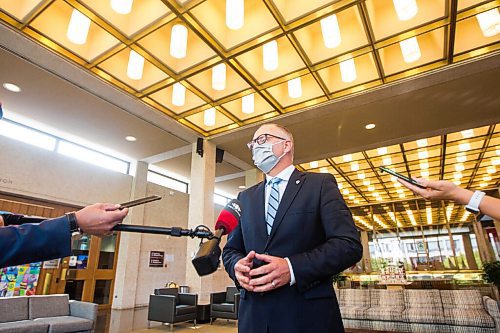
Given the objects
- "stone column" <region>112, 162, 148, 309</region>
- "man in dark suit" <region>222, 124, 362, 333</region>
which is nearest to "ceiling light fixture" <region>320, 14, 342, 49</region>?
"man in dark suit" <region>222, 124, 362, 333</region>

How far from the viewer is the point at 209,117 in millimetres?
6297

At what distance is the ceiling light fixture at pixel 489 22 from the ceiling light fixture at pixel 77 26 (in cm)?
→ 520

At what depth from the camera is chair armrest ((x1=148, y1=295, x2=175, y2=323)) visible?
5.62 m

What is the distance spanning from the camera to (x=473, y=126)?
648 cm

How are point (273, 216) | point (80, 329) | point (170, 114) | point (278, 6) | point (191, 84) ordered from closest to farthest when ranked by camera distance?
point (273, 216), point (278, 6), point (80, 329), point (191, 84), point (170, 114)

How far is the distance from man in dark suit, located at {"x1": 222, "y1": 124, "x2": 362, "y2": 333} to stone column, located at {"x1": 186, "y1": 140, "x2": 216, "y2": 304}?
5.52 metres

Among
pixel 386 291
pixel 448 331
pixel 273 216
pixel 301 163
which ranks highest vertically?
pixel 301 163

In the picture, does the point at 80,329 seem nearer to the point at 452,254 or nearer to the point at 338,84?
the point at 338,84

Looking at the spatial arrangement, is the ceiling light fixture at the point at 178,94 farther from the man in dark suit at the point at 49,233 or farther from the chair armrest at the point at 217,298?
the man in dark suit at the point at 49,233

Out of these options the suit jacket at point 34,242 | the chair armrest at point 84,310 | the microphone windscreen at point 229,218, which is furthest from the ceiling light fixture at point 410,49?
the chair armrest at point 84,310

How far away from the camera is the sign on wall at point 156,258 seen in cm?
905

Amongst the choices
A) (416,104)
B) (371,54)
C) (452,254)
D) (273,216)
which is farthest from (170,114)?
(452,254)

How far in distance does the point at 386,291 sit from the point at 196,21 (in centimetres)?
577

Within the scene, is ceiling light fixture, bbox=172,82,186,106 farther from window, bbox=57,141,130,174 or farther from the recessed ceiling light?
window, bbox=57,141,130,174
